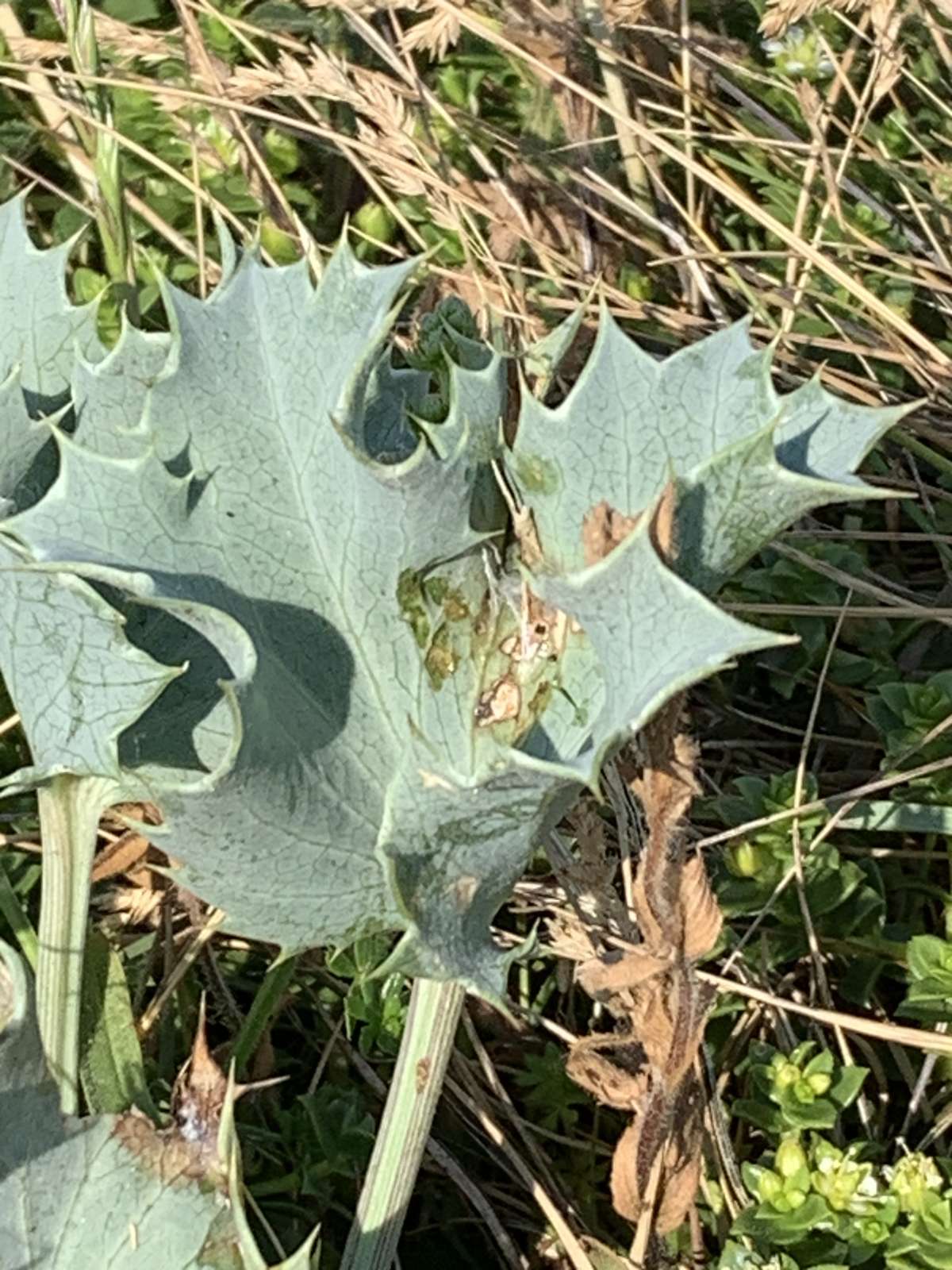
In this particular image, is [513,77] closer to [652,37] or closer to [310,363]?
[652,37]

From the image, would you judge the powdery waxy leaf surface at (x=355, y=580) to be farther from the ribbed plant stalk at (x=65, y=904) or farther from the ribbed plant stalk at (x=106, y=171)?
the ribbed plant stalk at (x=106, y=171)

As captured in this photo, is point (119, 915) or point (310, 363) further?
point (119, 915)

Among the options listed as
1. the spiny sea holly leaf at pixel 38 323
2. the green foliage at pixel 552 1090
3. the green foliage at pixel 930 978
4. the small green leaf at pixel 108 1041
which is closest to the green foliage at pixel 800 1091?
the green foliage at pixel 930 978

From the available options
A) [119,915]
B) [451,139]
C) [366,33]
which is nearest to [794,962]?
[119,915]

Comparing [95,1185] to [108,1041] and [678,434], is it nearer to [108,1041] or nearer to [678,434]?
[108,1041]

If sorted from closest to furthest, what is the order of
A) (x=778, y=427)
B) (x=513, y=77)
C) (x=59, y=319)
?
(x=778, y=427)
(x=59, y=319)
(x=513, y=77)

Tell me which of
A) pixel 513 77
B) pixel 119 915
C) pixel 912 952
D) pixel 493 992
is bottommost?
pixel 912 952

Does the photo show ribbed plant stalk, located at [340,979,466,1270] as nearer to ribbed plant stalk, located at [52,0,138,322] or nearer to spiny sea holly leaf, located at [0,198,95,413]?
spiny sea holly leaf, located at [0,198,95,413]

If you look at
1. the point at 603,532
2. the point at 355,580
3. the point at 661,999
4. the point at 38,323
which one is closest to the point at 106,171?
the point at 38,323
